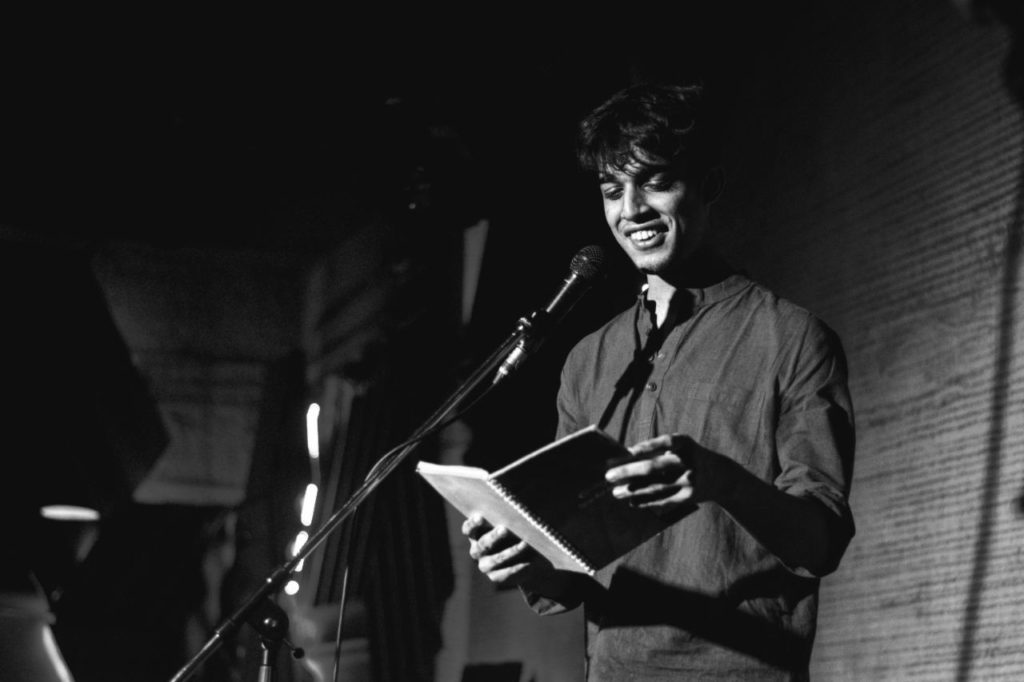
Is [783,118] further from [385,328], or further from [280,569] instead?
[280,569]

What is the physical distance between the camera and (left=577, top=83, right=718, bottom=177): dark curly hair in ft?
5.74

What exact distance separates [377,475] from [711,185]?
0.78m

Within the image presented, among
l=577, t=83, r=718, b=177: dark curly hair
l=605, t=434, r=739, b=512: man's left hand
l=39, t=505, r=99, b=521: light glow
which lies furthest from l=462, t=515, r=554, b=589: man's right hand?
l=39, t=505, r=99, b=521: light glow

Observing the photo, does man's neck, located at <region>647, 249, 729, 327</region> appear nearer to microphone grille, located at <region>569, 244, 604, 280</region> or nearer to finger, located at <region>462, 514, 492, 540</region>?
microphone grille, located at <region>569, 244, 604, 280</region>

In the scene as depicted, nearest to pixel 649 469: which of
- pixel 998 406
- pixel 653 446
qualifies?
pixel 653 446

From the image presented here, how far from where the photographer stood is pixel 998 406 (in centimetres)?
202

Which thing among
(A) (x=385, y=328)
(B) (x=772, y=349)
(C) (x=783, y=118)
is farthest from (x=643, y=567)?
(A) (x=385, y=328)

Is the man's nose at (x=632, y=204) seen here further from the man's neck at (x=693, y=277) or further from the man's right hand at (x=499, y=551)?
the man's right hand at (x=499, y=551)

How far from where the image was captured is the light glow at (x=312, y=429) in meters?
3.58

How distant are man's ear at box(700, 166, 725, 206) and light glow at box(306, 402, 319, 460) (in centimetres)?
215

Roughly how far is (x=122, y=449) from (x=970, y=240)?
270 centimetres

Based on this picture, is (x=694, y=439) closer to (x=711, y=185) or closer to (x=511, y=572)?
(x=511, y=572)

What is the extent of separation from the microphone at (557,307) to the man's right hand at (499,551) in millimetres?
250

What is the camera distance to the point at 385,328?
11.7 feet
